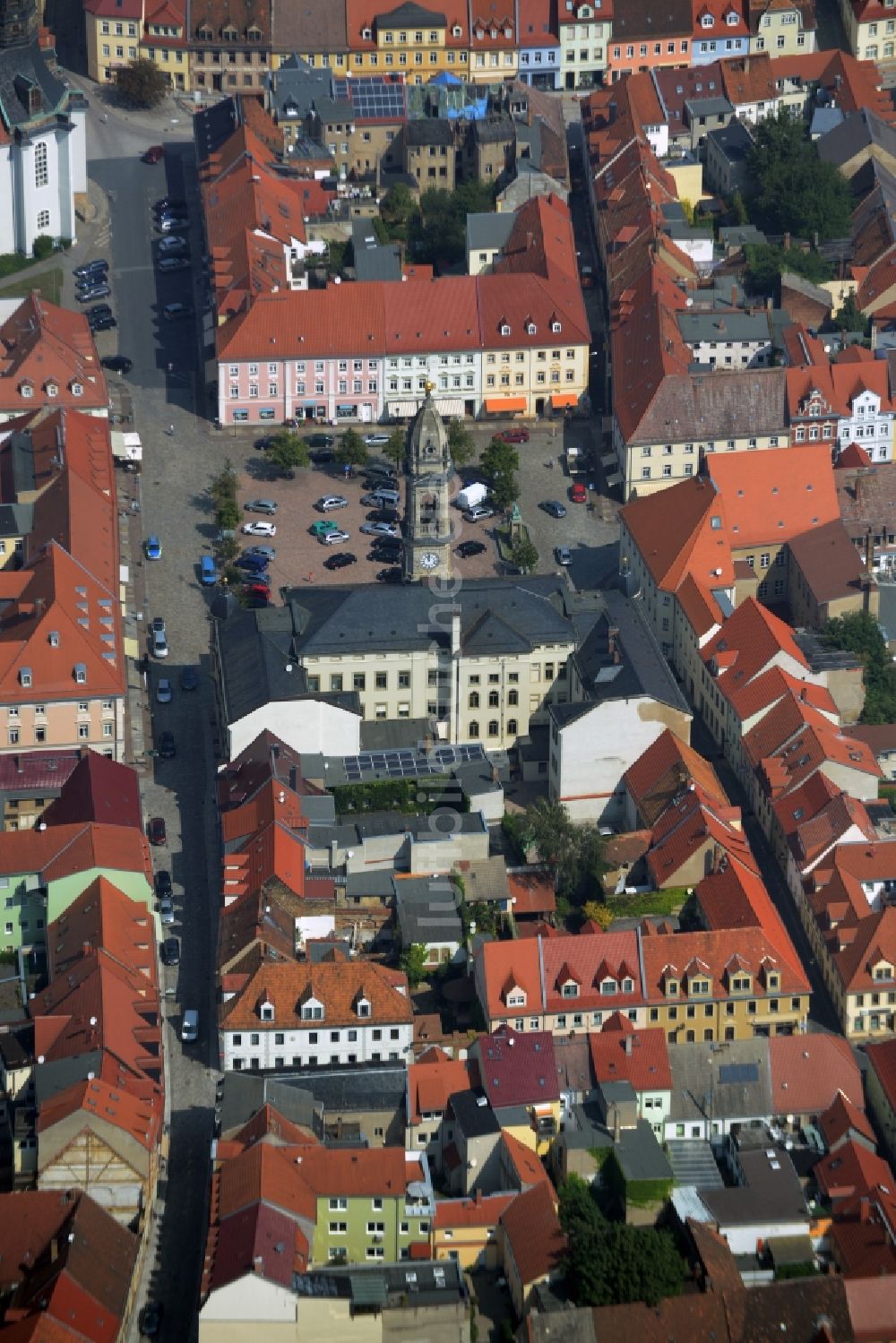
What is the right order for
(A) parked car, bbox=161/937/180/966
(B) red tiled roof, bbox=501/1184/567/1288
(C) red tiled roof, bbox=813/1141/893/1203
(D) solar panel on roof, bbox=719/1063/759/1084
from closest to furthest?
1. (B) red tiled roof, bbox=501/1184/567/1288
2. (C) red tiled roof, bbox=813/1141/893/1203
3. (D) solar panel on roof, bbox=719/1063/759/1084
4. (A) parked car, bbox=161/937/180/966

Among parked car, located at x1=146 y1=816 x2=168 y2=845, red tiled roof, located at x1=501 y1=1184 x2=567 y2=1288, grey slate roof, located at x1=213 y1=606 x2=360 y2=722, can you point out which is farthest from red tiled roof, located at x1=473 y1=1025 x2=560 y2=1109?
grey slate roof, located at x1=213 y1=606 x2=360 y2=722

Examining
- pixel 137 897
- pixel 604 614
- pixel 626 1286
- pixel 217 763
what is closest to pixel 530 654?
pixel 604 614

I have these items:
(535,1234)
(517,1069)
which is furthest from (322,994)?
(535,1234)

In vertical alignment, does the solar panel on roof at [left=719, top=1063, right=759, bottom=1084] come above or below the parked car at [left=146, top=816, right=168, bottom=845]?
above

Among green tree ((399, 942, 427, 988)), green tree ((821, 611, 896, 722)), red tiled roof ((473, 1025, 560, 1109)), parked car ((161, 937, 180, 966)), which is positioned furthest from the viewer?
green tree ((821, 611, 896, 722))

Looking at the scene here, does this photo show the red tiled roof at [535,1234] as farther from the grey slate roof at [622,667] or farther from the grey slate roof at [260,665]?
the grey slate roof at [260,665]

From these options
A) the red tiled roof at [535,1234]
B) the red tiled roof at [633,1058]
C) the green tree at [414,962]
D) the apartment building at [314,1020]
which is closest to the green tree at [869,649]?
the green tree at [414,962]

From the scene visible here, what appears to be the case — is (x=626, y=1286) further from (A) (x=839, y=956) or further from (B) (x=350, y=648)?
(B) (x=350, y=648)

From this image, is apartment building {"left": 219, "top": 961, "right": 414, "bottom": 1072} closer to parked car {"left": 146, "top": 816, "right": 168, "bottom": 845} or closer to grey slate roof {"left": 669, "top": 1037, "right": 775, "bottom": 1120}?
grey slate roof {"left": 669, "top": 1037, "right": 775, "bottom": 1120}
